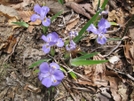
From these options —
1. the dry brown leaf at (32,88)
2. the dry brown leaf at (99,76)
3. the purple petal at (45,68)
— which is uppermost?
the purple petal at (45,68)

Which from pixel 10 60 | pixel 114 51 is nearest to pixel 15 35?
pixel 10 60

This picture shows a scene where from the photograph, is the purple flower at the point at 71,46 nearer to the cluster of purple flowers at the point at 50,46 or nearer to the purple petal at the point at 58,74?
the cluster of purple flowers at the point at 50,46

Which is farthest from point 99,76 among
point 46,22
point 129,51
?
point 46,22

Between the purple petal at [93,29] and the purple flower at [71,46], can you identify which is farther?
the purple petal at [93,29]

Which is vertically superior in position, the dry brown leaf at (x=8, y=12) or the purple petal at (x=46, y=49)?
the dry brown leaf at (x=8, y=12)

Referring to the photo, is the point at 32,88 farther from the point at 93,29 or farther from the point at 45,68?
the point at 93,29

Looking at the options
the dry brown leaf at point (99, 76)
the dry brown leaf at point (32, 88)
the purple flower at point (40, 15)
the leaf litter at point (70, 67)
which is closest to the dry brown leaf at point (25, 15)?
the leaf litter at point (70, 67)

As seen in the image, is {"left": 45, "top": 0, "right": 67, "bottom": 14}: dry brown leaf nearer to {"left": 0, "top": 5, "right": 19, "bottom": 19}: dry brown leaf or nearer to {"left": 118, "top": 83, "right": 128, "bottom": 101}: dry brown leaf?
{"left": 0, "top": 5, "right": 19, "bottom": 19}: dry brown leaf

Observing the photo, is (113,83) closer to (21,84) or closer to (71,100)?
(71,100)

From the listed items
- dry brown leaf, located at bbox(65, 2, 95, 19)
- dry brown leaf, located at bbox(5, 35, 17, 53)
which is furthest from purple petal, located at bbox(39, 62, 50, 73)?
dry brown leaf, located at bbox(65, 2, 95, 19)
